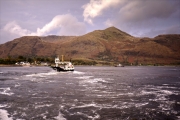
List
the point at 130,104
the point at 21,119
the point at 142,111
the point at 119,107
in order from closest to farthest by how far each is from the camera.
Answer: the point at 21,119, the point at 142,111, the point at 119,107, the point at 130,104

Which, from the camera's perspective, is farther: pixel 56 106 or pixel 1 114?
pixel 56 106

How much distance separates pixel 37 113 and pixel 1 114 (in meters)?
3.78

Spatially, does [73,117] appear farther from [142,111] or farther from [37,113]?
[142,111]

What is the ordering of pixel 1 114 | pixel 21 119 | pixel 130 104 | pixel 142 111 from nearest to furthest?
pixel 21 119 → pixel 1 114 → pixel 142 111 → pixel 130 104

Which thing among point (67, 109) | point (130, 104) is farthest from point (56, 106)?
point (130, 104)

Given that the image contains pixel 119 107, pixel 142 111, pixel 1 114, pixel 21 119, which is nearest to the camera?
pixel 21 119

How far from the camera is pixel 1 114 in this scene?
20.6 m

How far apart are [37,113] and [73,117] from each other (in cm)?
427

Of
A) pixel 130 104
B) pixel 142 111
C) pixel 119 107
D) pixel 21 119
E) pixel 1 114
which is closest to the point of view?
pixel 21 119

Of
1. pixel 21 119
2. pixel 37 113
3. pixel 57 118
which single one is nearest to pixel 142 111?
pixel 57 118

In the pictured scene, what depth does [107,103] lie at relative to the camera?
2631cm

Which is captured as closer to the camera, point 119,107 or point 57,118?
point 57,118

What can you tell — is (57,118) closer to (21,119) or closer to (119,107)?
(21,119)

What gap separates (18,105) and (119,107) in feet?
42.6
